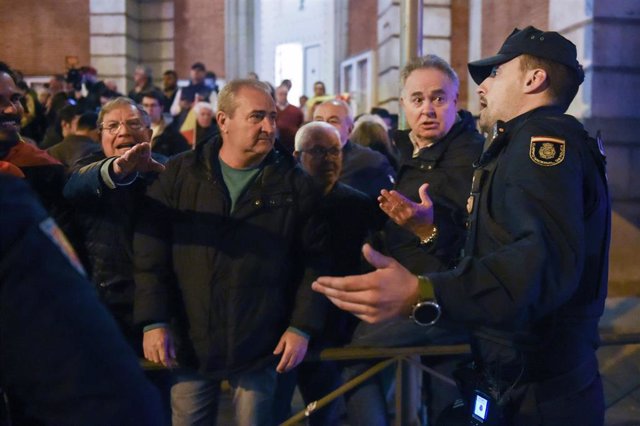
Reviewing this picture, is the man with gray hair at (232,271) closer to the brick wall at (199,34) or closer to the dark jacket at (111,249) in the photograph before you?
the dark jacket at (111,249)

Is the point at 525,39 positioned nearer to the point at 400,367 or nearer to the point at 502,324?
the point at 502,324

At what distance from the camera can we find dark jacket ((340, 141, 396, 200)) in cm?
434

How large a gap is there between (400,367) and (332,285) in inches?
68.9

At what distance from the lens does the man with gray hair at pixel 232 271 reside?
9.95ft

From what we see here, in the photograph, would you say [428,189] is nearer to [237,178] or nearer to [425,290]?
[237,178]

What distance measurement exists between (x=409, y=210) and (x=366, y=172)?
159 centimetres

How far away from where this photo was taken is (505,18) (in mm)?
9516

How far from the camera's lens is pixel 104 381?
1.17m

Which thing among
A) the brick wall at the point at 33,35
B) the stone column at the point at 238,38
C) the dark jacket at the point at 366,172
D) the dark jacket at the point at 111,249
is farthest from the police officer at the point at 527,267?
the stone column at the point at 238,38

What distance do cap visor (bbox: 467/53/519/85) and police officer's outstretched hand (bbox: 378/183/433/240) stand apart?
0.54 metres

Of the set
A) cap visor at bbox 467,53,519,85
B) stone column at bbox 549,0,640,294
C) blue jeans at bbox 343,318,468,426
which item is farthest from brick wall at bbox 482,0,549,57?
cap visor at bbox 467,53,519,85

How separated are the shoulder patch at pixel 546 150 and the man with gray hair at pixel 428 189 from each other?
1.03m

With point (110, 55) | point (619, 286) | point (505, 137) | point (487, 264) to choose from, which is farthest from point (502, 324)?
point (110, 55)

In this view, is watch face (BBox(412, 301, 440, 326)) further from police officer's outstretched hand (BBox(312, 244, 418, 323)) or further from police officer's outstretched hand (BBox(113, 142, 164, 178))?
police officer's outstretched hand (BBox(113, 142, 164, 178))
